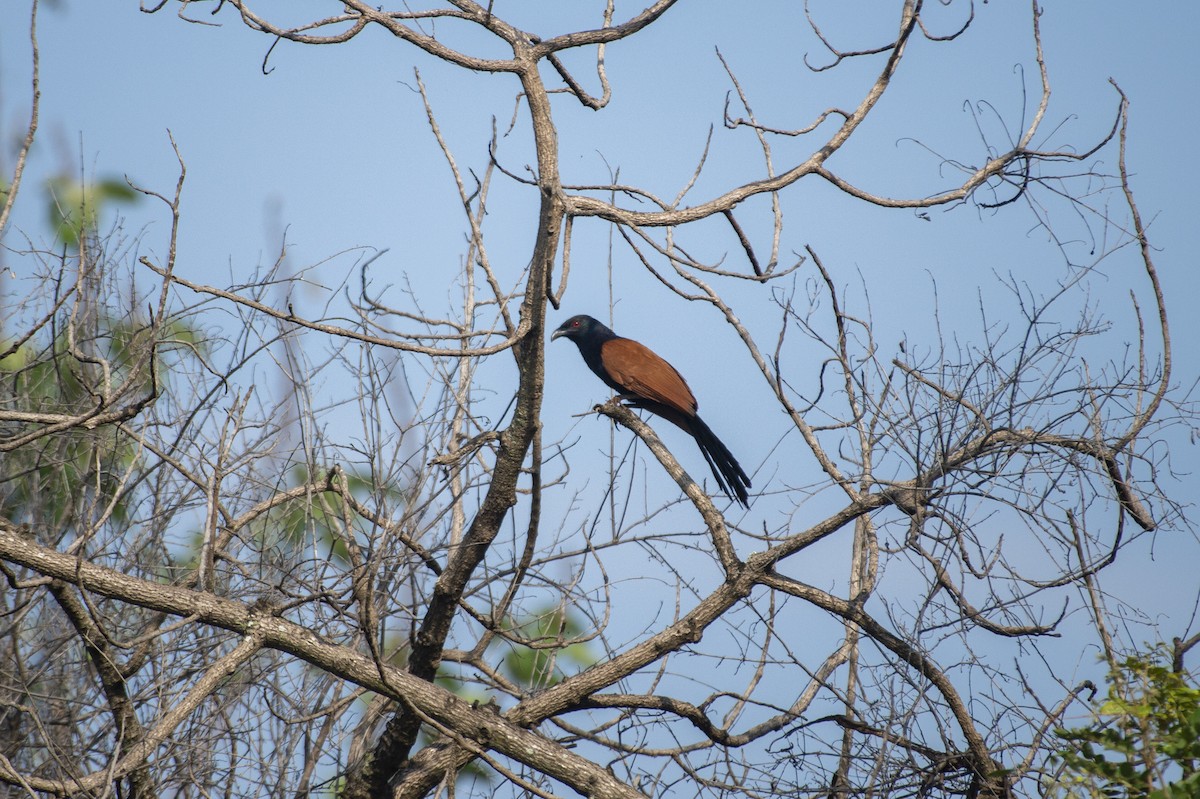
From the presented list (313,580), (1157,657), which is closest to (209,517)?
(313,580)

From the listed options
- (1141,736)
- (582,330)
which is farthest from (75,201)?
(1141,736)

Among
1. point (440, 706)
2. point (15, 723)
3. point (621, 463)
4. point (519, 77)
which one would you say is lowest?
point (15, 723)

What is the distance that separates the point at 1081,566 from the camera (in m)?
A: 3.50

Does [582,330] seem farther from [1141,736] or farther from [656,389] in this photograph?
[1141,736]

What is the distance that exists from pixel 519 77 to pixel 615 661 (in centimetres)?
231

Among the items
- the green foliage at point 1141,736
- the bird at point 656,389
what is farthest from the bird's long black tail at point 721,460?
the green foliage at point 1141,736

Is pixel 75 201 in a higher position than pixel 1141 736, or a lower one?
higher

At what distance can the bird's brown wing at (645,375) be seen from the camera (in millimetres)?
5660

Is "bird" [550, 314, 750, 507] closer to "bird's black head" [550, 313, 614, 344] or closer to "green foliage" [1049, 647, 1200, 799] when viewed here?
"bird's black head" [550, 313, 614, 344]

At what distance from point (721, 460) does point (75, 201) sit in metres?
4.41

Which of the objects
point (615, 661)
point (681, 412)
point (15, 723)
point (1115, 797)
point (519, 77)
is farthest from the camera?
point (681, 412)

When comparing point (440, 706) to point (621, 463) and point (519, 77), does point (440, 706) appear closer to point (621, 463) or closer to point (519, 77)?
point (621, 463)

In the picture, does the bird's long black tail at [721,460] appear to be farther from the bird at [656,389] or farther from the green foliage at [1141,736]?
the green foliage at [1141,736]

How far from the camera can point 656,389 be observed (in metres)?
5.69
